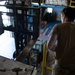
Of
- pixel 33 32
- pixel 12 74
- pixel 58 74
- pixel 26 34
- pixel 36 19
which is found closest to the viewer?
pixel 12 74

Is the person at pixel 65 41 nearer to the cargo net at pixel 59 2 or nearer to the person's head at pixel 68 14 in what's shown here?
the person's head at pixel 68 14

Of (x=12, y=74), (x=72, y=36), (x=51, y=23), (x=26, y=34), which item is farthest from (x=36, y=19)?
(x=51, y=23)

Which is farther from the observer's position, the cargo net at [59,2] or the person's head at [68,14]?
the cargo net at [59,2]

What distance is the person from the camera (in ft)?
5.24

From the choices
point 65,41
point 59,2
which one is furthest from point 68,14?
point 59,2

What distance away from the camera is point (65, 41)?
1.64m

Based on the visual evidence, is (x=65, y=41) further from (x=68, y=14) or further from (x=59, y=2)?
(x=59, y=2)

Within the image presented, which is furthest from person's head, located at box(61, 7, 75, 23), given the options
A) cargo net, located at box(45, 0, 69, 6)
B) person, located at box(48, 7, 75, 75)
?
cargo net, located at box(45, 0, 69, 6)

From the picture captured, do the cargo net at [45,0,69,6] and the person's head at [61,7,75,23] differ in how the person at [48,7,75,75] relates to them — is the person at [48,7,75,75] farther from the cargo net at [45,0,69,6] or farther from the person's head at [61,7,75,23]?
the cargo net at [45,0,69,6]

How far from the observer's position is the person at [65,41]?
160 centimetres

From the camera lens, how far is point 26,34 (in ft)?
7.89

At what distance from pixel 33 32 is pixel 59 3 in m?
3.10

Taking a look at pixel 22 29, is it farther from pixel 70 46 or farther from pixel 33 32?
pixel 70 46

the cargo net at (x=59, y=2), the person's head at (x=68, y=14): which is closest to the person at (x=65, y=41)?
the person's head at (x=68, y=14)
